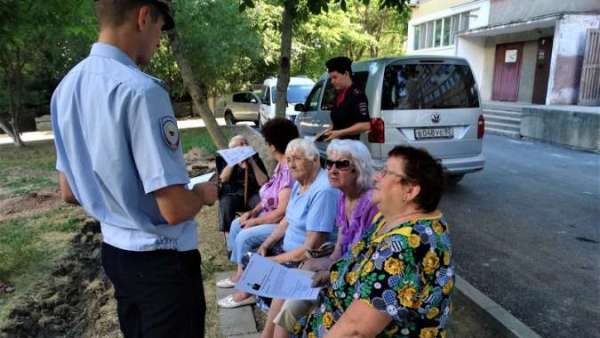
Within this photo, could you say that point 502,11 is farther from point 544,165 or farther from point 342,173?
point 342,173

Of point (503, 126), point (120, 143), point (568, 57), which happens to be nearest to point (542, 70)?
point (568, 57)

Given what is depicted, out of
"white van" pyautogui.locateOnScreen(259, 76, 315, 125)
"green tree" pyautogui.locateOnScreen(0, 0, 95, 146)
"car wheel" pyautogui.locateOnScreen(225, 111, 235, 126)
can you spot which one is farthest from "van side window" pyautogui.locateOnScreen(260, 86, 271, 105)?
"green tree" pyautogui.locateOnScreen(0, 0, 95, 146)

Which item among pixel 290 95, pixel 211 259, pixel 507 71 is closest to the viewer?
pixel 211 259

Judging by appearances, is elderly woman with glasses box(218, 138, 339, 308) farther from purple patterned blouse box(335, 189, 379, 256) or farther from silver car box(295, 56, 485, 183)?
silver car box(295, 56, 485, 183)

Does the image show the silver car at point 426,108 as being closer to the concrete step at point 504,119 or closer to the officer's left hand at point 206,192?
the officer's left hand at point 206,192

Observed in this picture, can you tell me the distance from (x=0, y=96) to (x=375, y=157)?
12.9 meters

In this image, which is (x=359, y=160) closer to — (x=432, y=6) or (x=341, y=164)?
(x=341, y=164)

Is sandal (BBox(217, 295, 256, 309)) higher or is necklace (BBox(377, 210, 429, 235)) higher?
necklace (BBox(377, 210, 429, 235))

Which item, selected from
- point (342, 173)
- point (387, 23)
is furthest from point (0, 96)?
point (387, 23)

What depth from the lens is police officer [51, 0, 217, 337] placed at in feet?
4.54

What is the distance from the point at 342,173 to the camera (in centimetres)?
256

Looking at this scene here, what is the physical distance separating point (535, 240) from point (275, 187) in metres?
2.83

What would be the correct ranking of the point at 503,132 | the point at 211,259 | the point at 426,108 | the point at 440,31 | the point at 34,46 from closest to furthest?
the point at 211,259 → the point at 426,108 → the point at 34,46 → the point at 503,132 → the point at 440,31

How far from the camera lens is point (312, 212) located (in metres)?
2.75
